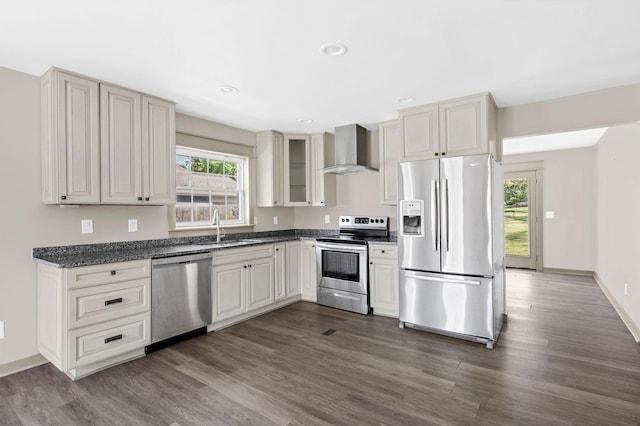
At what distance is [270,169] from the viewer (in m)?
4.67

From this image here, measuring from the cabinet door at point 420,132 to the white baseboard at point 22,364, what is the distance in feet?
13.1

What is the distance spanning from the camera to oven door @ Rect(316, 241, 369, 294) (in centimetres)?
404

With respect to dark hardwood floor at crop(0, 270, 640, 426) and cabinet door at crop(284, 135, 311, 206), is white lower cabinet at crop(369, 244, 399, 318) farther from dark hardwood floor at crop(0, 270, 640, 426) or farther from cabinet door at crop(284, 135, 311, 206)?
cabinet door at crop(284, 135, 311, 206)

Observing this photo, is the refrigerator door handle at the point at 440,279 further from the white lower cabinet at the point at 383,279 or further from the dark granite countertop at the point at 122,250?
the dark granite countertop at the point at 122,250

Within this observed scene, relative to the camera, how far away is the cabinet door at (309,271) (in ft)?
15.0

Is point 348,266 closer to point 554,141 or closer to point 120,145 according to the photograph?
point 120,145

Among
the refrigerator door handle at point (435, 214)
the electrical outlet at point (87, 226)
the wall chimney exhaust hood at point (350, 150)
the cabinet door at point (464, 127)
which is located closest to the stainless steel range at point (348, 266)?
the wall chimney exhaust hood at point (350, 150)

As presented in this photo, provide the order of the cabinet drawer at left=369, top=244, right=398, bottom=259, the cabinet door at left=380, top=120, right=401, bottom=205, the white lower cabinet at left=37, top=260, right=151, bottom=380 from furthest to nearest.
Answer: the cabinet door at left=380, top=120, right=401, bottom=205, the cabinet drawer at left=369, top=244, right=398, bottom=259, the white lower cabinet at left=37, top=260, right=151, bottom=380

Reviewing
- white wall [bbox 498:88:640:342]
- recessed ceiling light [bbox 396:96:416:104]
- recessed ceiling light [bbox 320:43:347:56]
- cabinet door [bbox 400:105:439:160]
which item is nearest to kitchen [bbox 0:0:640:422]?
white wall [bbox 498:88:640:342]

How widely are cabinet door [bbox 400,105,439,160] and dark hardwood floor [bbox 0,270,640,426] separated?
197 centimetres

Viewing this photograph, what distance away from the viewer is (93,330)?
8.45 ft

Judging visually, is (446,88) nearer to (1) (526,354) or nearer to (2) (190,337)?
(1) (526,354)

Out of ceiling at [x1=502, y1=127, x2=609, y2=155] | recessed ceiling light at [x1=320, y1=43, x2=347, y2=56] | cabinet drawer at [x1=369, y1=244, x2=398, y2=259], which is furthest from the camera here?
ceiling at [x1=502, y1=127, x2=609, y2=155]

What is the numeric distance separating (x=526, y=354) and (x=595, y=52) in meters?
2.53
